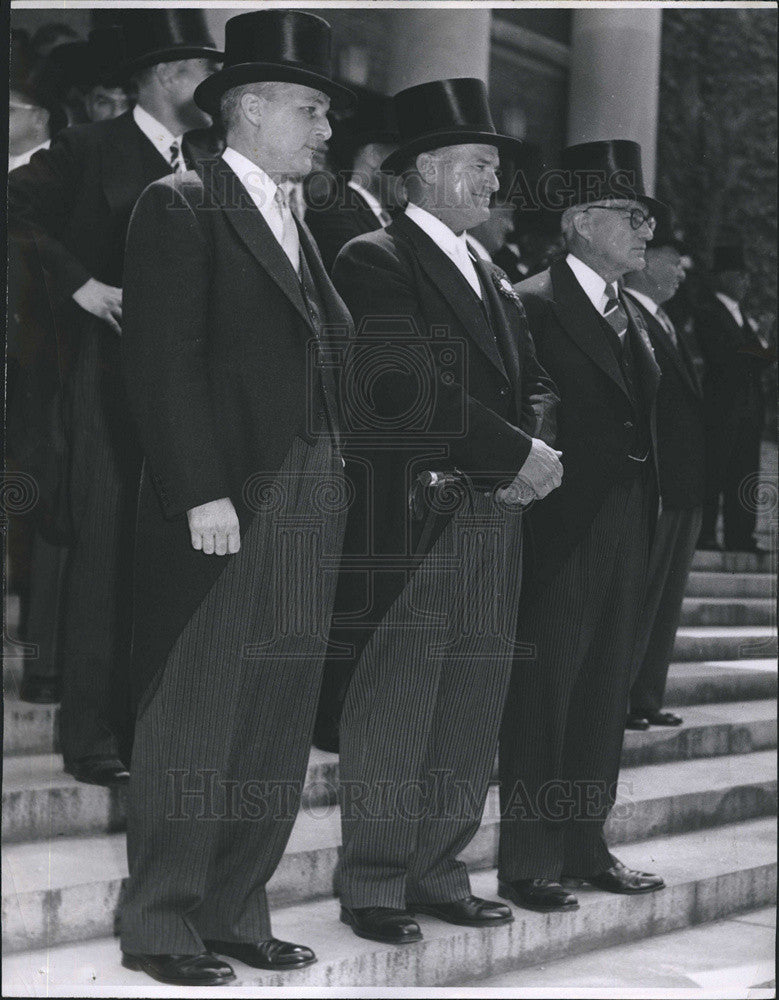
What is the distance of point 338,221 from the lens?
12.3 ft

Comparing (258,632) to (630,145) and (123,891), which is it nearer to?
(123,891)

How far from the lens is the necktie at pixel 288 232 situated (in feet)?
10.1

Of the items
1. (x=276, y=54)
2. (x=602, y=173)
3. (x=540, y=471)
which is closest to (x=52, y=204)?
(x=276, y=54)

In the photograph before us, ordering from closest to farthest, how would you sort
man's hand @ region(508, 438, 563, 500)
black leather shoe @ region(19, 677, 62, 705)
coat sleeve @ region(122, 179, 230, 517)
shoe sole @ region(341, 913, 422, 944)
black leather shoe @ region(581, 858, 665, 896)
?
coat sleeve @ region(122, 179, 230, 517) → shoe sole @ region(341, 913, 422, 944) → man's hand @ region(508, 438, 563, 500) → black leather shoe @ region(19, 677, 62, 705) → black leather shoe @ region(581, 858, 665, 896)

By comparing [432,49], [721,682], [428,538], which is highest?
[432,49]

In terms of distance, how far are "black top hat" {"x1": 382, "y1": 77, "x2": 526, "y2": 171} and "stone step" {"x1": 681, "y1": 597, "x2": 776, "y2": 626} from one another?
1.46 m

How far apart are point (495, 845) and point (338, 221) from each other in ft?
5.62

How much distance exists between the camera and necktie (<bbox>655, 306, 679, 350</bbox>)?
13.2ft

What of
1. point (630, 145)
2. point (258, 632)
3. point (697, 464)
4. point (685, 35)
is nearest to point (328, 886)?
point (258, 632)

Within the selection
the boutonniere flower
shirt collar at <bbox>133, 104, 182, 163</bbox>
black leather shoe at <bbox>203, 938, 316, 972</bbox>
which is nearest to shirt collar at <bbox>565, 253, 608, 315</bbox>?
the boutonniere flower

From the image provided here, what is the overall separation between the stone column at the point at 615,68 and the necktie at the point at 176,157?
1.12m

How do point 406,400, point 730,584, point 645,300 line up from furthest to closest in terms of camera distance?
point 730,584
point 645,300
point 406,400

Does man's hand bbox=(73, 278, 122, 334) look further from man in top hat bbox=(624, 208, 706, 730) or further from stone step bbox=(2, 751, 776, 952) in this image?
man in top hat bbox=(624, 208, 706, 730)

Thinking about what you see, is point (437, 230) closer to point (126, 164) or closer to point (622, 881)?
point (126, 164)
